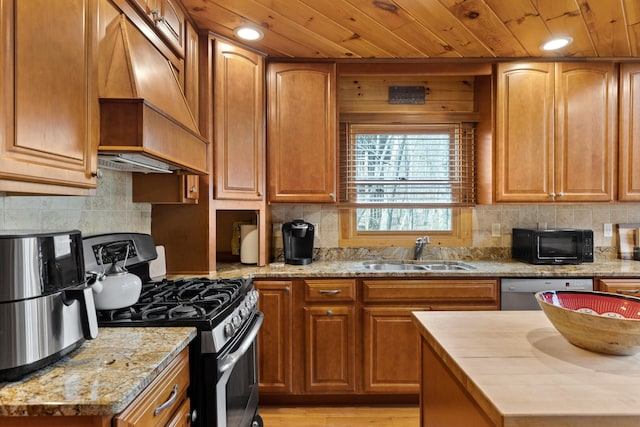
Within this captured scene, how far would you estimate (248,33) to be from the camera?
89.7 inches

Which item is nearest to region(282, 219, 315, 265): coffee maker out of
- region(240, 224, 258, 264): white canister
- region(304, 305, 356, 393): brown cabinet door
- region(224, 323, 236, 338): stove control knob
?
region(240, 224, 258, 264): white canister

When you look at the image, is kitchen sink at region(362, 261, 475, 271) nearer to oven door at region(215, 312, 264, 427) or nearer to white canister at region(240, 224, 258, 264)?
white canister at region(240, 224, 258, 264)

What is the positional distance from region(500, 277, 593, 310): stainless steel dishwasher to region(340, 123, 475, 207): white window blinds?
0.84m

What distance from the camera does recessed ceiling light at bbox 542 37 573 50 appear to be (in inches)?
93.1

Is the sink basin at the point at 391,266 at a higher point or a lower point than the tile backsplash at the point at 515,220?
lower

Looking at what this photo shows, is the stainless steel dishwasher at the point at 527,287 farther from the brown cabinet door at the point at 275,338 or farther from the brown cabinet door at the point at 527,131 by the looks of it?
the brown cabinet door at the point at 275,338

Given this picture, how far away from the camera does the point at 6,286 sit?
862mm

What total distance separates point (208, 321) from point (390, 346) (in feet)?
4.79

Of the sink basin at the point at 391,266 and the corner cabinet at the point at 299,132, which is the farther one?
the sink basin at the point at 391,266

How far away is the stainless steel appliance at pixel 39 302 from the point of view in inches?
34.0

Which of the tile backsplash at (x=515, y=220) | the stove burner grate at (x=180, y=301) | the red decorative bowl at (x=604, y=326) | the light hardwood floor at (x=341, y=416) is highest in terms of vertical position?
the tile backsplash at (x=515, y=220)

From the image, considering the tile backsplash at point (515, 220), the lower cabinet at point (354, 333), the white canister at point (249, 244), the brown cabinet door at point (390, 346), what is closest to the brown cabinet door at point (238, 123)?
the white canister at point (249, 244)

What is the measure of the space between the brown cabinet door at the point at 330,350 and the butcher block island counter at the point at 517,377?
104 cm

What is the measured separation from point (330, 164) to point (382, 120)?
27.0 inches
